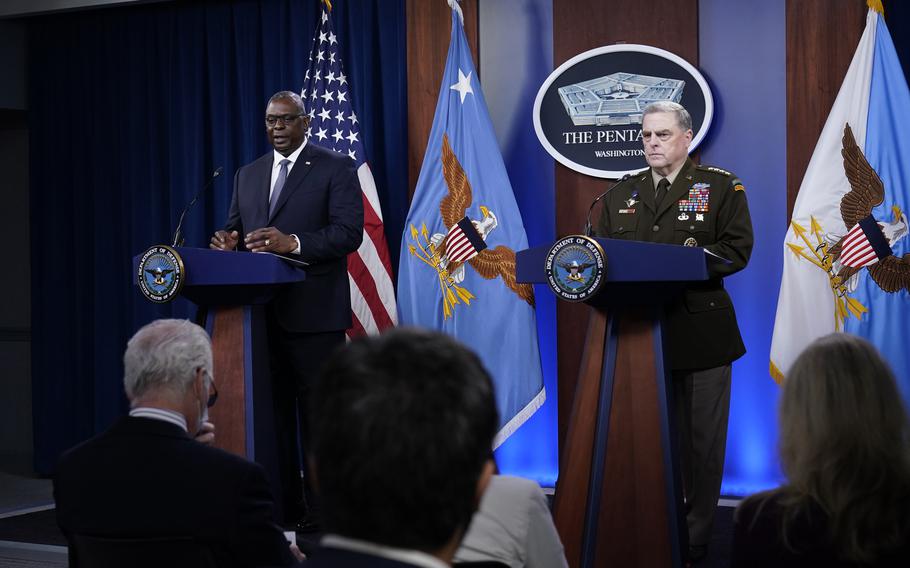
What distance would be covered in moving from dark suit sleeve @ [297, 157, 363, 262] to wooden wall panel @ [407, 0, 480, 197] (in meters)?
1.31

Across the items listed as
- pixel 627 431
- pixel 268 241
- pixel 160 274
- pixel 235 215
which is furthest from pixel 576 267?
pixel 235 215

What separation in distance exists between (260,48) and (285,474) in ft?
8.69

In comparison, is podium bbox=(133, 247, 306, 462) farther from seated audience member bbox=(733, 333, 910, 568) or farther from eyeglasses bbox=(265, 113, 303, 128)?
seated audience member bbox=(733, 333, 910, 568)

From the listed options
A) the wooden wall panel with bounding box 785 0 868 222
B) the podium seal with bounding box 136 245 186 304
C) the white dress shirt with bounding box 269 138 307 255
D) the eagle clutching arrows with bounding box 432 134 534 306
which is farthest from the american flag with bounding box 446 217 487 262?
the podium seal with bounding box 136 245 186 304

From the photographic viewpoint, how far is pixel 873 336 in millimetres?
4008

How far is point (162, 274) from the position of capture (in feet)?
10.6

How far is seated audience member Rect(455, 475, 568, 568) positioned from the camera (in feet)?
5.22

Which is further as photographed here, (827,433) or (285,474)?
(285,474)

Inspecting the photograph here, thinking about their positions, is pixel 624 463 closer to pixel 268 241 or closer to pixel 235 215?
pixel 268 241

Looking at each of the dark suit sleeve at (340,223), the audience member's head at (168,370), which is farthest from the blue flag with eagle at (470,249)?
the audience member's head at (168,370)

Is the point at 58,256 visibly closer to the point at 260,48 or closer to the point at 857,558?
the point at 260,48

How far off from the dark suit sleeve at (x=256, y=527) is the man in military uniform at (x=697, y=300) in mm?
1860

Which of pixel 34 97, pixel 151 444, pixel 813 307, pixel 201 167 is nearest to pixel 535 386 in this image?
pixel 813 307

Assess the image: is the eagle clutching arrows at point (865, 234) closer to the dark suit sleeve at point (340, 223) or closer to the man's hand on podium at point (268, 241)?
the dark suit sleeve at point (340, 223)
